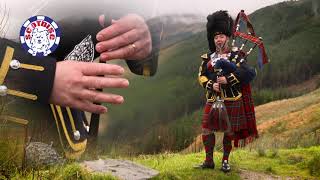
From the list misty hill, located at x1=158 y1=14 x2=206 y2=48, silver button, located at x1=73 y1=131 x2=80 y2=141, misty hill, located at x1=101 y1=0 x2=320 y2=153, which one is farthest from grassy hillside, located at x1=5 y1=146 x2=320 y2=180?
misty hill, located at x1=158 y1=14 x2=206 y2=48

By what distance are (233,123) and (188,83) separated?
571mm

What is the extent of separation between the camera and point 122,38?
4.82 m

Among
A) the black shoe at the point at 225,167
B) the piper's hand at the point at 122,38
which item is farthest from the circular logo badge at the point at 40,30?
the black shoe at the point at 225,167

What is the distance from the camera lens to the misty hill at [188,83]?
5.18 metres

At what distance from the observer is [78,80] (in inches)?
187

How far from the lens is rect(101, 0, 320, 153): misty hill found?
5.18m

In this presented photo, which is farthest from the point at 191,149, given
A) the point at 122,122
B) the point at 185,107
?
the point at 122,122

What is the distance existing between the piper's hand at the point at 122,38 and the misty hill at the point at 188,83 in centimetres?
30

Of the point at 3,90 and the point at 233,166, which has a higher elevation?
the point at 3,90

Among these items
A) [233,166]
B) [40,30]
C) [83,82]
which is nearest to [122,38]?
[83,82]

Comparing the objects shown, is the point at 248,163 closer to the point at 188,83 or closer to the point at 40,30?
the point at 188,83

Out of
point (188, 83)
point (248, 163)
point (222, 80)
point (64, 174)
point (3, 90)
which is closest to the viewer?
point (64, 174)

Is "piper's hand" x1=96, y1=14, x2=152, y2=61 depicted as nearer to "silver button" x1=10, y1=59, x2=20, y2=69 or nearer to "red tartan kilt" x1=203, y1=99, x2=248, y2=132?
"silver button" x1=10, y1=59, x2=20, y2=69

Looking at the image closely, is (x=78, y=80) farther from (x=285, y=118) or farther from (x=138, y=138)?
(x=285, y=118)
